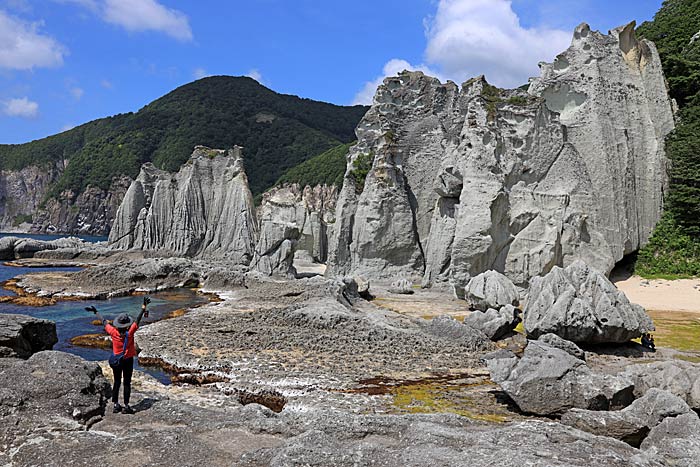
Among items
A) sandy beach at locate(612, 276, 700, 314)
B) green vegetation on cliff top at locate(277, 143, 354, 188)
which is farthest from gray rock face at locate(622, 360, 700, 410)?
green vegetation on cliff top at locate(277, 143, 354, 188)

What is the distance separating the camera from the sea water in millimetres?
16109

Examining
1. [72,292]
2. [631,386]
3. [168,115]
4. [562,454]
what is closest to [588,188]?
[631,386]

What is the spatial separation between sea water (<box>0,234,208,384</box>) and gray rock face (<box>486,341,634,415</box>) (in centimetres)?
815

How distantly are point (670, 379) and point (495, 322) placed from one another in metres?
6.65

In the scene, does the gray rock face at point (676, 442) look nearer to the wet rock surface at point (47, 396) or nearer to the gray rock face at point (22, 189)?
the wet rock surface at point (47, 396)

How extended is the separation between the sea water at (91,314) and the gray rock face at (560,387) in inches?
321

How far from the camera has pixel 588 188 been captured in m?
25.8

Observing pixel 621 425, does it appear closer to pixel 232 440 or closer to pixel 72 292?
pixel 232 440

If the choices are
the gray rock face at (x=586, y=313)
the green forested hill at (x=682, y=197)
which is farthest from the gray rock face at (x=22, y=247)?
the green forested hill at (x=682, y=197)

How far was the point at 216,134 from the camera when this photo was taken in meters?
105

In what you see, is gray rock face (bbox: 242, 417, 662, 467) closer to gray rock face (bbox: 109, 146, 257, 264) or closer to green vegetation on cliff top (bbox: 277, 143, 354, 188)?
gray rock face (bbox: 109, 146, 257, 264)

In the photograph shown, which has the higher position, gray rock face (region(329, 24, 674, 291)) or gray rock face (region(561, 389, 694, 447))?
gray rock face (region(329, 24, 674, 291))

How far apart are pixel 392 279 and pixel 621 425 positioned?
22.5 metres

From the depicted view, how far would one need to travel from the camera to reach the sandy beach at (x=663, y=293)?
21.5 meters
